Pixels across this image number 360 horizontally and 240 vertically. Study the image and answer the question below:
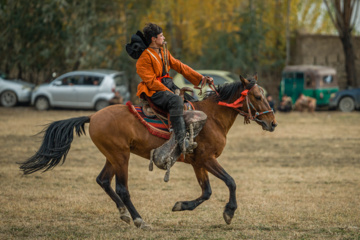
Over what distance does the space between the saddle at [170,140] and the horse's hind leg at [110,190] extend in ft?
2.10

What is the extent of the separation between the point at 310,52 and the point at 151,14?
867 centimetres

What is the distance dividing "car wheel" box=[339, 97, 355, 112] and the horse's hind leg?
2039 cm

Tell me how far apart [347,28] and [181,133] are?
23445mm

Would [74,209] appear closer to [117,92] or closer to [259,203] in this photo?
[259,203]

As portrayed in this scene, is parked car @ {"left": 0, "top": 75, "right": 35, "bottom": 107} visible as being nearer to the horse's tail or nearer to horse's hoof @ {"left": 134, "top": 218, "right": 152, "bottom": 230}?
the horse's tail

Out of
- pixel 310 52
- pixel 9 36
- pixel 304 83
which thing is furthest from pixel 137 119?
pixel 310 52

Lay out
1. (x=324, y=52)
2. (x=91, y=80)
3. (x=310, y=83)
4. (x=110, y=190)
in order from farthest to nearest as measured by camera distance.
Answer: (x=324, y=52) < (x=310, y=83) < (x=91, y=80) < (x=110, y=190)

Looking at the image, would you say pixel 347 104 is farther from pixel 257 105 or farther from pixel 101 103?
pixel 257 105

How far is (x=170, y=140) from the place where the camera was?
7336 mm

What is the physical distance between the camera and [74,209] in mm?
8406

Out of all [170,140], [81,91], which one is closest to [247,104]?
[170,140]

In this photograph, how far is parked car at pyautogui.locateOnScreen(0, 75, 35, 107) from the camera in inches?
1040

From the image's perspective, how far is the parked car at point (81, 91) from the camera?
976 inches

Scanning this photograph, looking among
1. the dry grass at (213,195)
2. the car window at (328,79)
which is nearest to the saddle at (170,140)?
the dry grass at (213,195)
